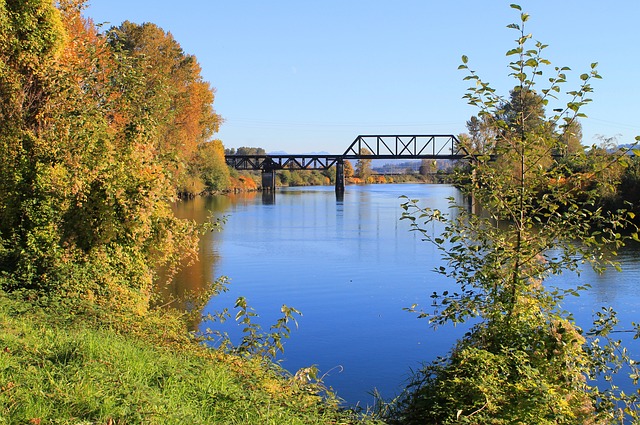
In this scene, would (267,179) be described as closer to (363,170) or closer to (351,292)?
(363,170)

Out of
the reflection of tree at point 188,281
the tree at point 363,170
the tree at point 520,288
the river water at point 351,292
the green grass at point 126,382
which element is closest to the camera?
the green grass at point 126,382

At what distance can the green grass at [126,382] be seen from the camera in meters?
4.51

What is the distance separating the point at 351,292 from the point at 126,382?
987 cm

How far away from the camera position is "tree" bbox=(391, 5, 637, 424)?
19.4 ft

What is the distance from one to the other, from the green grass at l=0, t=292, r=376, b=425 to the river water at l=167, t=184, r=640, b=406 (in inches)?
74.1

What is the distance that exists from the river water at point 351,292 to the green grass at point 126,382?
1882 millimetres

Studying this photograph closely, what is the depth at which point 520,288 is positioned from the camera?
21.3 feet

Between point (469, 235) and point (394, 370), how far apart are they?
10.5ft

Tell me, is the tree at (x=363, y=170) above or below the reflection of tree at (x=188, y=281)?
above

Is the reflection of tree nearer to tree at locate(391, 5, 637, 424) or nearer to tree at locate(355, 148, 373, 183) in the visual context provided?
tree at locate(391, 5, 637, 424)

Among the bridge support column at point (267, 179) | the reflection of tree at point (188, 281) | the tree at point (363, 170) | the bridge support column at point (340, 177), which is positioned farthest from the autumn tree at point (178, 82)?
the tree at point (363, 170)

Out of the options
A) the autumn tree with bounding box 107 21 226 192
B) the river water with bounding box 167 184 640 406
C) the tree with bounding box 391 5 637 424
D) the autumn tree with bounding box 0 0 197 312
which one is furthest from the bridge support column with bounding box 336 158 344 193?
the tree with bounding box 391 5 637 424

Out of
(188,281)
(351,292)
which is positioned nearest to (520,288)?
(351,292)

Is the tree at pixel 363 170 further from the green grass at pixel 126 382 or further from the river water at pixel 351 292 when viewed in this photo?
the green grass at pixel 126 382
